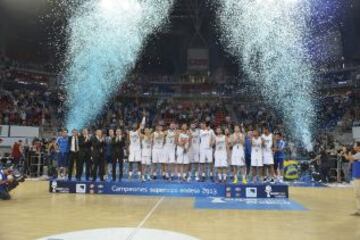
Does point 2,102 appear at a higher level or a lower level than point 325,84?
lower

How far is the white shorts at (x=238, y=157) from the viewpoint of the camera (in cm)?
1403

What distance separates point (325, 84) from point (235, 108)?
8987 mm

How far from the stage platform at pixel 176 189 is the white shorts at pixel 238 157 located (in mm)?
1329

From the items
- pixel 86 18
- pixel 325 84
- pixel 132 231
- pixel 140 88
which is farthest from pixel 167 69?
pixel 132 231

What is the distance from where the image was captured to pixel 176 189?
43.1ft

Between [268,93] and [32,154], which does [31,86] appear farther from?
[268,93]

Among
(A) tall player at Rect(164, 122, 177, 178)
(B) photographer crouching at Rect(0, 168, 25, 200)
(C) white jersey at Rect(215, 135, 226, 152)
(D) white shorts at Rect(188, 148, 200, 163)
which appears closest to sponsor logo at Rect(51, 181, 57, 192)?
(B) photographer crouching at Rect(0, 168, 25, 200)

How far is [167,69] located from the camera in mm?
45312

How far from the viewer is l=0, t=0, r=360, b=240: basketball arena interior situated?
923 cm

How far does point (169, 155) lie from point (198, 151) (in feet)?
3.66

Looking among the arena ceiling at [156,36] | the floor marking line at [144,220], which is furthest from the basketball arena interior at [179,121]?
the arena ceiling at [156,36]

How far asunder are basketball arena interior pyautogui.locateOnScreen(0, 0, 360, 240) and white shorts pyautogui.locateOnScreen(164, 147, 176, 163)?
0.08 m

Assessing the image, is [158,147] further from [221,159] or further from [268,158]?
[268,158]

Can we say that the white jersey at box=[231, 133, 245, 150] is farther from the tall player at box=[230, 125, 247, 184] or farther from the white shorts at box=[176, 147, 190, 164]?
the white shorts at box=[176, 147, 190, 164]
